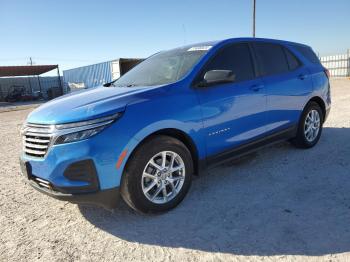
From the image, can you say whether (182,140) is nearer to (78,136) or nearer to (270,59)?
(78,136)

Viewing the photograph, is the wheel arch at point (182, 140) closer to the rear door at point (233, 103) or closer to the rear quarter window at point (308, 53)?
the rear door at point (233, 103)

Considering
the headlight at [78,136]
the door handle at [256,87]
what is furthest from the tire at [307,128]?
the headlight at [78,136]

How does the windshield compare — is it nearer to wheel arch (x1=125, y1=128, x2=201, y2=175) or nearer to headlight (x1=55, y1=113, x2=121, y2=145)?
wheel arch (x1=125, y1=128, x2=201, y2=175)

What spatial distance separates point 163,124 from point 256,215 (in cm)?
130

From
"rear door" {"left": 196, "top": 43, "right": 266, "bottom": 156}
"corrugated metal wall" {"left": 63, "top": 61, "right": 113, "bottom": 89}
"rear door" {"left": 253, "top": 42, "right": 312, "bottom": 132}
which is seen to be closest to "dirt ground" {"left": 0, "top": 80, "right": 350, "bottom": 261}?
"rear door" {"left": 196, "top": 43, "right": 266, "bottom": 156}

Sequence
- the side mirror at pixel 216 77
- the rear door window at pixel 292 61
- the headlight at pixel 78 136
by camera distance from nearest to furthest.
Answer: the headlight at pixel 78 136, the side mirror at pixel 216 77, the rear door window at pixel 292 61

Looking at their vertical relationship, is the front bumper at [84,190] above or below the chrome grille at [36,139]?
below

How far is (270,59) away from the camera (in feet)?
15.5

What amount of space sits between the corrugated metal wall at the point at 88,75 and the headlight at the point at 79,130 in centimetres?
2629

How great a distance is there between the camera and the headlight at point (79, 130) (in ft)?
9.38

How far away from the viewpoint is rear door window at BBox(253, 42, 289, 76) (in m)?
4.54

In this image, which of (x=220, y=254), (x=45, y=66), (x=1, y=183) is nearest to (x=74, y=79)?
(x=45, y=66)

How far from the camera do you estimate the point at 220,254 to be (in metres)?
2.67

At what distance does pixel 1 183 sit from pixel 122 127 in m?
2.72
